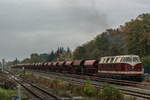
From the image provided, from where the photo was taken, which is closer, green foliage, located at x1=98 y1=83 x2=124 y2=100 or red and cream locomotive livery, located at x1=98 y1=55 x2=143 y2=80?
green foliage, located at x1=98 y1=83 x2=124 y2=100

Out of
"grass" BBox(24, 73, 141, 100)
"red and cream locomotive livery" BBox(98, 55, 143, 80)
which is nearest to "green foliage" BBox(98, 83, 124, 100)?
"grass" BBox(24, 73, 141, 100)

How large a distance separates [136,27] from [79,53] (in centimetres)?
5726

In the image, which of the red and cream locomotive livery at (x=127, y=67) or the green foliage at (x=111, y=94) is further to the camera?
the red and cream locomotive livery at (x=127, y=67)

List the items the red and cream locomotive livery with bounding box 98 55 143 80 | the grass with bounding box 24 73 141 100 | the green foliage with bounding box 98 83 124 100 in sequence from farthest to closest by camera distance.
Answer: the red and cream locomotive livery with bounding box 98 55 143 80 → the grass with bounding box 24 73 141 100 → the green foliage with bounding box 98 83 124 100

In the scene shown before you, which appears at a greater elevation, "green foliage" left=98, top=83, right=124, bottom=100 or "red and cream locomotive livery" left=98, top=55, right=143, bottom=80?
"red and cream locomotive livery" left=98, top=55, right=143, bottom=80

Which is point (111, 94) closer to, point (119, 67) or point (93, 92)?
point (93, 92)

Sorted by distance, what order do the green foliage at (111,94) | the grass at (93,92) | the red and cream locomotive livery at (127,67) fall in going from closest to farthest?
1. the green foliage at (111,94)
2. the grass at (93,92)
3. the red and cream locomotive livery at (127,67)

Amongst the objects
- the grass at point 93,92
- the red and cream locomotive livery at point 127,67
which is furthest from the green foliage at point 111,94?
the red and cream locomotive livery at point 127,67

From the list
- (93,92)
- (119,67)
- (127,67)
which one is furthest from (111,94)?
(119,67)

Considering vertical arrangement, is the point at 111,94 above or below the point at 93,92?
above

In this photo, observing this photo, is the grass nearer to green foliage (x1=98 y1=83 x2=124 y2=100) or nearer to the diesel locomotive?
green foliage (x1=98 y1=83 x2=124 y2=100)

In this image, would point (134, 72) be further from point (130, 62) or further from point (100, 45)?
point (100, 45)

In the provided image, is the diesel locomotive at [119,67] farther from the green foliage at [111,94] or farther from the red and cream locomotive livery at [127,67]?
the green foliage at [111,94]

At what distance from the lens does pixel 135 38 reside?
60.4 m
